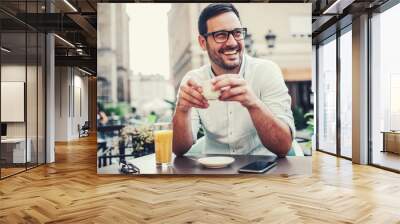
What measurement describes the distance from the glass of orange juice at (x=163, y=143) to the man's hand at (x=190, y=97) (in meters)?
0.35

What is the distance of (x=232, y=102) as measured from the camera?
5.54 meters

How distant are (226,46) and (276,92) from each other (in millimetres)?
1004

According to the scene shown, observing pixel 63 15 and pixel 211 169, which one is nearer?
pixel 211 169

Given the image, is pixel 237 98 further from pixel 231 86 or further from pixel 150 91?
pixel 150 91

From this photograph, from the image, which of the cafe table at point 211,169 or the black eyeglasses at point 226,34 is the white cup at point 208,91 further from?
the cafe table at point 211,169

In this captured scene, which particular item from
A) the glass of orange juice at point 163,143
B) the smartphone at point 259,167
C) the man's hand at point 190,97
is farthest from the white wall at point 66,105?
the smartphone at point 259,167

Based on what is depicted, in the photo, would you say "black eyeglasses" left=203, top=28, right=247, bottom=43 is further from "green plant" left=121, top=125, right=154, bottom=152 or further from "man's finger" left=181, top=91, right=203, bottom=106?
"green plant" left=121, top=125, right=154, bottom=152

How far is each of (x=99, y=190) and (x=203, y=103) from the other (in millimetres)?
1907

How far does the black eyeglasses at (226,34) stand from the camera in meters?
A: 5.52

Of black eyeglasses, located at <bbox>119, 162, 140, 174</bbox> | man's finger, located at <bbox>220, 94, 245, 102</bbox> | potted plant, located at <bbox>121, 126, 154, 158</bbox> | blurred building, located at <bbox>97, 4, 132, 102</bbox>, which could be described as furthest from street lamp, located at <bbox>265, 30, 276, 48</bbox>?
black eyeglasses, located at <bbox>119, 162, 140, 174</bbox>

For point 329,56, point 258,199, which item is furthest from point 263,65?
point 329,56

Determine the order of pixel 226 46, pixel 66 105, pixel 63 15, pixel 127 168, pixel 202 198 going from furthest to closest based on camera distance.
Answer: pixel 66 105
pixel 63 15
pixel 127 168
pixel 226 46
pixel 202 198

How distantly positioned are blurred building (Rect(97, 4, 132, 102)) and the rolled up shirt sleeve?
6.54 ft

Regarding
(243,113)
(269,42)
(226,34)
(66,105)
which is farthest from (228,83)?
(66,105)
